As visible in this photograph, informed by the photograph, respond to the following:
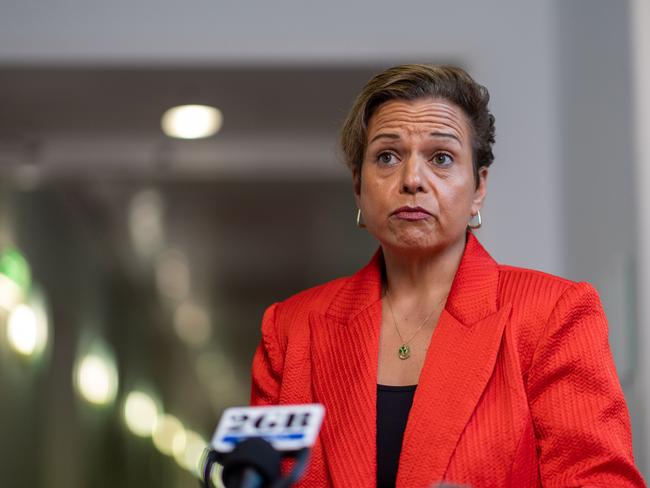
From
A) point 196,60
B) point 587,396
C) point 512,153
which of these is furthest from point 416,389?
point 196,60

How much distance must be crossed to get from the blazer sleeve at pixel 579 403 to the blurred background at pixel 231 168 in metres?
0.74

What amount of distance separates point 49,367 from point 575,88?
17.0 feet

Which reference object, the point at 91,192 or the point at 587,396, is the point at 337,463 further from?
the point at 91,192

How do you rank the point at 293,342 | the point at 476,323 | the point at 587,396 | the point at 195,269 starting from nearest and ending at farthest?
1. the point at 587,396
2. the point at 476,323
3. the point at 293,342
4. the point at 195,269

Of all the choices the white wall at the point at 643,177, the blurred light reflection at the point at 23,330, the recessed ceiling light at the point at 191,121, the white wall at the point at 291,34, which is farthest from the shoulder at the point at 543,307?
the blurred light reflection at the point at 23,330

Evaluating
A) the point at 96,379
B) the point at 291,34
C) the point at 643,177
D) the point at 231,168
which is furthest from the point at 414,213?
the point at 96,379

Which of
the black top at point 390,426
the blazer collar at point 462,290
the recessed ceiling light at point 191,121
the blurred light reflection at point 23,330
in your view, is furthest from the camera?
the blurred light reflection at point 23,330

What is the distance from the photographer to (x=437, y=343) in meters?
2.03

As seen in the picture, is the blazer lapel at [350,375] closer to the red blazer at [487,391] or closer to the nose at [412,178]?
the red blazer at [487,391]

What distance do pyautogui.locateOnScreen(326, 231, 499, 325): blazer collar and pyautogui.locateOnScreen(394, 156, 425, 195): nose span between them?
19cm

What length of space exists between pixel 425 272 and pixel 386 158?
0.82 feet

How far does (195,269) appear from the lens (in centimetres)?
905

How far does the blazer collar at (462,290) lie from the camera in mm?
2068

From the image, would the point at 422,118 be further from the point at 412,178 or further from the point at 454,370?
the point at 454,370
